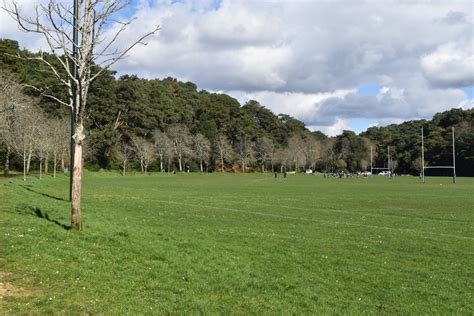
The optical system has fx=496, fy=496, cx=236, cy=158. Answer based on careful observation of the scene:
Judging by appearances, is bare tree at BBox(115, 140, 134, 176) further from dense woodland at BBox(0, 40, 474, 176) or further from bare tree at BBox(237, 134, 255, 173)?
bare tree at BBox(237, 134, 255, 173)

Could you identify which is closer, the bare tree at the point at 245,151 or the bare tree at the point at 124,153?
the bare tree at the point at 124,153

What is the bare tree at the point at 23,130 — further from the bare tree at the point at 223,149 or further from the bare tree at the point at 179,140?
the bare tree at the point at 223,149

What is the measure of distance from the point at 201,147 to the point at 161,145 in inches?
495

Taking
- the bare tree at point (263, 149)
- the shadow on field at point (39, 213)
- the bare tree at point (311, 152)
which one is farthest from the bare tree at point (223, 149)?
the shadow on field at point (39, 213)

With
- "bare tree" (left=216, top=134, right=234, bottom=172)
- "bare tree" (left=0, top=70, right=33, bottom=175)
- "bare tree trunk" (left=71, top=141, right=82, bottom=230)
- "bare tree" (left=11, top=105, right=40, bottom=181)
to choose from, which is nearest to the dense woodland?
"bare tree" (left=216, top=134, right=234, bottom=172)

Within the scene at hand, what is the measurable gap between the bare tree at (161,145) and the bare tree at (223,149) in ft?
57.1

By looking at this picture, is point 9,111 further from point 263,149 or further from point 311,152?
point 311,152

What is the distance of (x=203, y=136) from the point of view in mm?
117625

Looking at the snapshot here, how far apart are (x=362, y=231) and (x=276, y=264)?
23.5 feet

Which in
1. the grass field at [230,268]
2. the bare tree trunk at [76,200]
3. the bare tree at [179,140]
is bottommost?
the grass field at [230,268]

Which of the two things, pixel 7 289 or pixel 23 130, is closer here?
pixel 7 289

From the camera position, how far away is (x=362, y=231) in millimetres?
17438

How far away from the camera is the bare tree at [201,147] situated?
114500 mm

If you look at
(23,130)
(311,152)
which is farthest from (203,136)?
(23,130)
